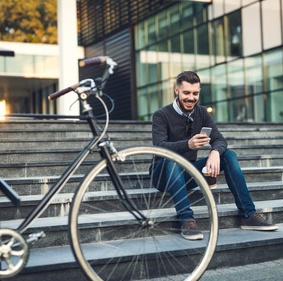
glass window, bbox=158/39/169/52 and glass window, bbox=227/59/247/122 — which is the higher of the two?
glass window, bbox=158/39/169/52

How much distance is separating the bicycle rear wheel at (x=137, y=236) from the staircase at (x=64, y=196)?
0.20 m

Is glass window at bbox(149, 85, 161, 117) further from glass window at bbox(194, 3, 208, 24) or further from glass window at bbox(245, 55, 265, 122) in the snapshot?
glass window at bbox(245, 55, 265, 122)

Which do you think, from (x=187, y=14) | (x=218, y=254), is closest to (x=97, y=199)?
(x=218, y=254)

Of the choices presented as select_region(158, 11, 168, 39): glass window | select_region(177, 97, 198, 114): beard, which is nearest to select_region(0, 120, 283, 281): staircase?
select_region(177, 97, 198, 114): beard

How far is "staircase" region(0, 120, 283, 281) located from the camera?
11.7 ft

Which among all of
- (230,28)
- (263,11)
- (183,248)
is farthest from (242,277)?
(230,28)

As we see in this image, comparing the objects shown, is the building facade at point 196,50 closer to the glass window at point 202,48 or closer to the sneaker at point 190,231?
the glass window at point 202,48

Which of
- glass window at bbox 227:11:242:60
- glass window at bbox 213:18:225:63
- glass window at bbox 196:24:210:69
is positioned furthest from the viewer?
glass window at bbox 196:24:210:69

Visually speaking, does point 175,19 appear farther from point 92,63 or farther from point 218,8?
point 92,63

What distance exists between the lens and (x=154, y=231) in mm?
3135

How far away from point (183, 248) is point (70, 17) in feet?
38.0

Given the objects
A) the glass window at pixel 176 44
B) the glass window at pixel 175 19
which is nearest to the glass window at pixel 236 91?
the glass window at pixel 176 44

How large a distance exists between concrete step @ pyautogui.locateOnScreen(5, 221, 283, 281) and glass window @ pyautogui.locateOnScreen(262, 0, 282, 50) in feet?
50.5

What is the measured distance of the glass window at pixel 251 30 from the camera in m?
19.2
